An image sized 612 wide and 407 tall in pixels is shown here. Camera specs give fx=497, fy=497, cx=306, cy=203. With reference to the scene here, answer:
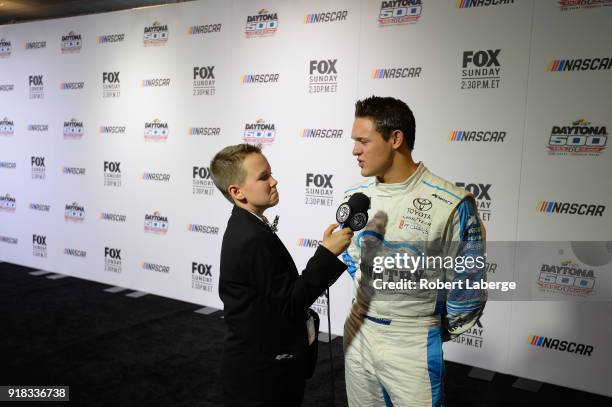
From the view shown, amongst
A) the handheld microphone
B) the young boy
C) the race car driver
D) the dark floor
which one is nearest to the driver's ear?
the race car driver

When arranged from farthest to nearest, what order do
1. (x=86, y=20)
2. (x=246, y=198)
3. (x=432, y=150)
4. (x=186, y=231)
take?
(x=86, y=20) < (x=186, y=231) < (x=432, y=150) < (x=246, y=198)

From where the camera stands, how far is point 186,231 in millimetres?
4359

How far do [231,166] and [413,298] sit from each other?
67 centimetres

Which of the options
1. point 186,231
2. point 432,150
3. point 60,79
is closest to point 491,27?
point 432,150

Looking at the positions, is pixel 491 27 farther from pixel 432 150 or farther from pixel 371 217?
pixel 371 217

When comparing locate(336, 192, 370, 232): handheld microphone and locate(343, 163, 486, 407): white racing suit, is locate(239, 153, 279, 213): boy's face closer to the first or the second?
locate(336, 192, 370, 232): handheld microphone

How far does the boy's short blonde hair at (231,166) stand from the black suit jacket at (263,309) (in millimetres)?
98

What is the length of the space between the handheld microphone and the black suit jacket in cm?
11

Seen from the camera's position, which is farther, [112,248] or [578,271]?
[112,248]

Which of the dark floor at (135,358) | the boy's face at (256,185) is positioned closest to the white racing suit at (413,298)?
the boy's face at (256,185)

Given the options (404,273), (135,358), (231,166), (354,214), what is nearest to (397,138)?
(354,214)

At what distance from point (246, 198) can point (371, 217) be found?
0.40 m

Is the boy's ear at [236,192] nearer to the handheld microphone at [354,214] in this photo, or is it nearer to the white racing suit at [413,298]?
the handheld microphone at [354,214]

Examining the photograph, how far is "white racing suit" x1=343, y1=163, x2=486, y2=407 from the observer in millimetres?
1419
